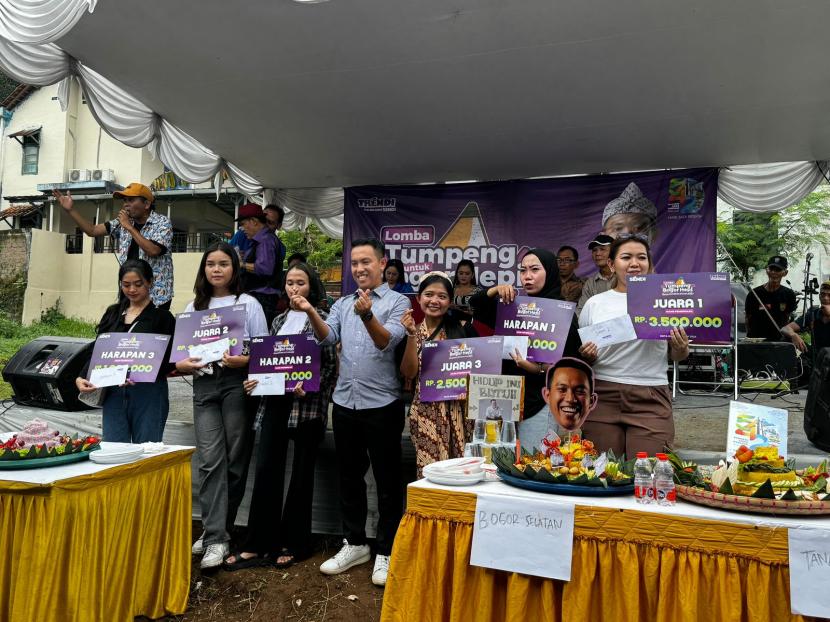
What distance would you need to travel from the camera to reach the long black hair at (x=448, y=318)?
10.7ft

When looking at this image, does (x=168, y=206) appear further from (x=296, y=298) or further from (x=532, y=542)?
(x=532, y=542)

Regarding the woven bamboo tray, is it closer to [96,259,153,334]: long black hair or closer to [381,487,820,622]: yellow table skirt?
[381,487,820,622]: yellow table skirt

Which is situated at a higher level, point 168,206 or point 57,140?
point 57,140

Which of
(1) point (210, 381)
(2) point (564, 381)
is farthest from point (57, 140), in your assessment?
(2) point (564, 381)

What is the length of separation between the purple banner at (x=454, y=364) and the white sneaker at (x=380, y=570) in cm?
101

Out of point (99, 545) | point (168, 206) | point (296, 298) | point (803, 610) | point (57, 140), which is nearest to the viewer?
point (803, 610)

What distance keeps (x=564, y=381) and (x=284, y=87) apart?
383 cm

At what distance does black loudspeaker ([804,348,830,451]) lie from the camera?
394 cm

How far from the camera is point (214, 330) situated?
3.40 meters

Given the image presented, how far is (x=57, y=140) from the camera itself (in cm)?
2116

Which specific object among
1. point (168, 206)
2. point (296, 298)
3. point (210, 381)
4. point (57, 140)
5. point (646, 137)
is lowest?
point (210, 381)

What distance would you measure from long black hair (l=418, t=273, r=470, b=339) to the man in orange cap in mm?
2285

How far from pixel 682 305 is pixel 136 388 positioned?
3.21 m

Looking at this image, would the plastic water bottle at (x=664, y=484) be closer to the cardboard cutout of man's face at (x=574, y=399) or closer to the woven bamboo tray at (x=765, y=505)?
the woven bamboo tray at (x=765, y=505)
